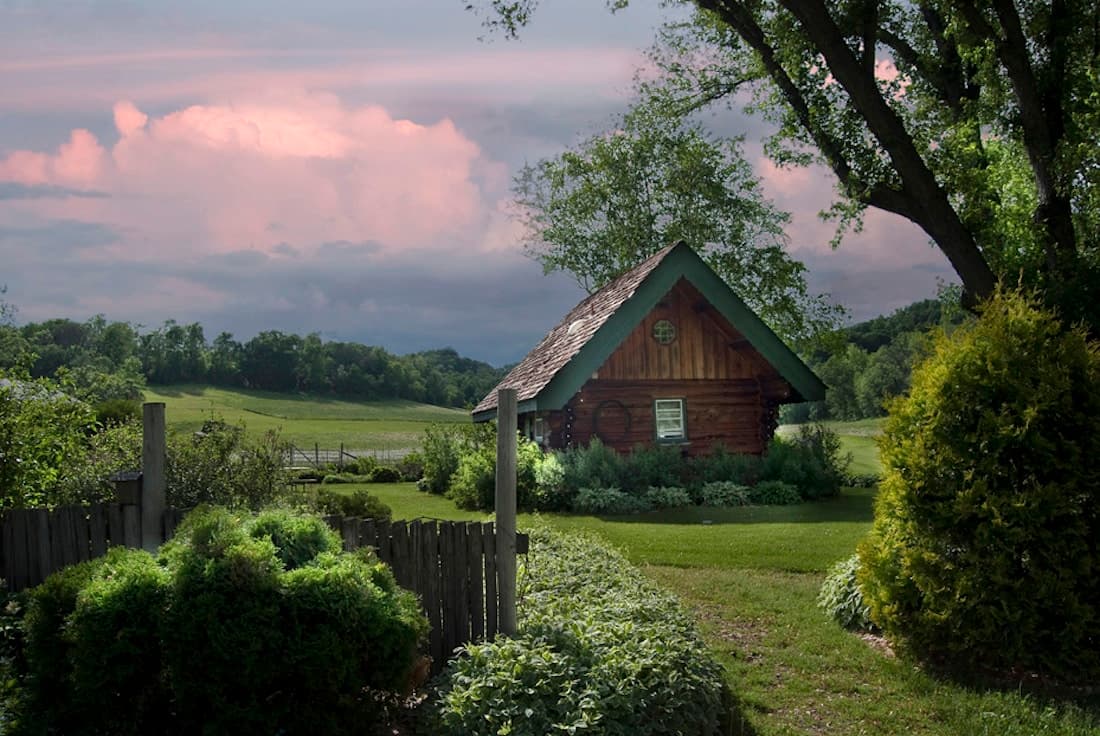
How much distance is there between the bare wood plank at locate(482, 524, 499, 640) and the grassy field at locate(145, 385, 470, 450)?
4569cm

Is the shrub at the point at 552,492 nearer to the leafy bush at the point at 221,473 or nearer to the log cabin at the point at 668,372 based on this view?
the log cabin at the point at 668,372

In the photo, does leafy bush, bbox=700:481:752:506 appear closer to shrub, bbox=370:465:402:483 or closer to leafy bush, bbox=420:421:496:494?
leafy bush, bbox=420:421:496:494

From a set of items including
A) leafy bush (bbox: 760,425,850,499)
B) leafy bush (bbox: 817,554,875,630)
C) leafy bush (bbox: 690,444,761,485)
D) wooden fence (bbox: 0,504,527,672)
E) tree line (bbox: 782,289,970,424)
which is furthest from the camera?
tree line (bbox: 782,289,970,424)

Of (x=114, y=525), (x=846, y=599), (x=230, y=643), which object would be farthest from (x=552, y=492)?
(x=230, y=643)

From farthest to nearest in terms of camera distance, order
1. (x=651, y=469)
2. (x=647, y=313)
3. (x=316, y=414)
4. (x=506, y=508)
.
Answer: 1. (x=316, y=414)
2. (x=647, y=313)
3. (x=651, y=469)
4. (x=506, y=508)

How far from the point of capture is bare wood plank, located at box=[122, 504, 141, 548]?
7688 millimetres

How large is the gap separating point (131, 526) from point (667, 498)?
14.6 m

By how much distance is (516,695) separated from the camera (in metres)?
5.47

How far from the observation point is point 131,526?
7719mm

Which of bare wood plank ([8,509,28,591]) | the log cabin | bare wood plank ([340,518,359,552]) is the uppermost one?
the log cabin

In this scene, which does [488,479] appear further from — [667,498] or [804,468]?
[804,468]

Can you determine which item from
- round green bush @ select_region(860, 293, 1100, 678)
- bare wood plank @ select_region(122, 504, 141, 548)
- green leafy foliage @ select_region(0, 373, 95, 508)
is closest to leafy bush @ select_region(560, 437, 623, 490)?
green leafy foliage @ select_region(0, 373, 95, 508)

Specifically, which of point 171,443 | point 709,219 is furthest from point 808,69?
point 709,219

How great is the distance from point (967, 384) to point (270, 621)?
623 cm
